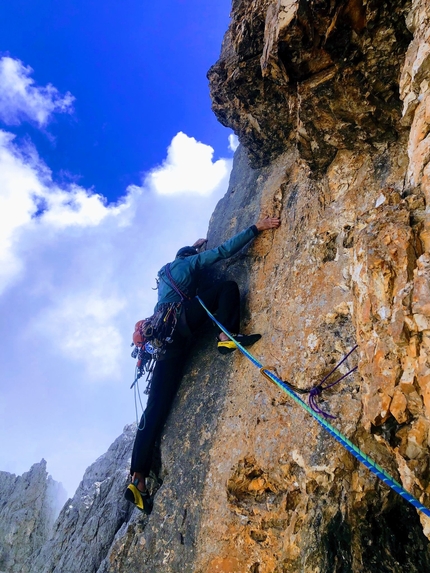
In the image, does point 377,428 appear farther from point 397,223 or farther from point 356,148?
point 356,148

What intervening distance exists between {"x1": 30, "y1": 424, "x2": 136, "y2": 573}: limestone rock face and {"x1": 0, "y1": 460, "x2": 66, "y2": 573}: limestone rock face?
6.35 feet

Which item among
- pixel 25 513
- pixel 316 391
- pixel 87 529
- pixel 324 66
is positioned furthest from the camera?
pixel 25 513

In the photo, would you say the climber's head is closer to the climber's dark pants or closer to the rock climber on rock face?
the rock climber on rock face

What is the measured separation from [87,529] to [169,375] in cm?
403

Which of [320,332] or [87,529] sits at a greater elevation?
[87,529]

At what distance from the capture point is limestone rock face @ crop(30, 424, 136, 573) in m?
6.99

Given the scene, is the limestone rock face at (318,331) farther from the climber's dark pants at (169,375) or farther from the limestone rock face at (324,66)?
the climber's dark pants at (169,375)

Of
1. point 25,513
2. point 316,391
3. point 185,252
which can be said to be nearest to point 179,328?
point 185,252

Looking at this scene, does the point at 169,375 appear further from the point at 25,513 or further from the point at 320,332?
the point at 25,513

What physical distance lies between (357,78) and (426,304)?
3.23 m

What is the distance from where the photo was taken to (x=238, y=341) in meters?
5.24

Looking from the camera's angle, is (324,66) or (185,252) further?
(185,252)

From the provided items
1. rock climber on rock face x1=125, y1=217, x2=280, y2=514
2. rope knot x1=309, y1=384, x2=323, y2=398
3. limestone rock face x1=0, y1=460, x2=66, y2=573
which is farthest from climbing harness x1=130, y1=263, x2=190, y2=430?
limestone rock face x1=0, y1=460, x2=66, y2=573

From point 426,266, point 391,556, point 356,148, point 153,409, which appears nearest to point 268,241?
point 356,148
